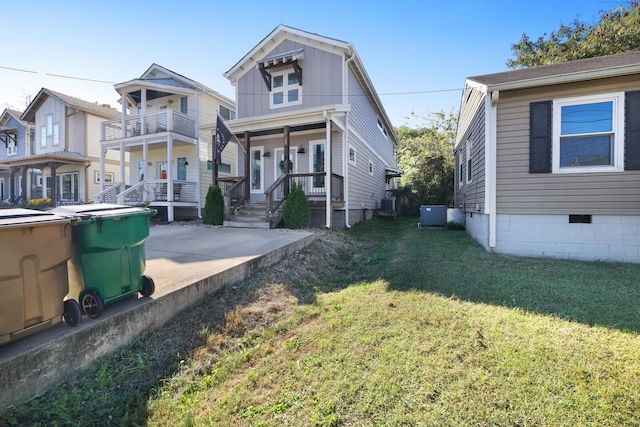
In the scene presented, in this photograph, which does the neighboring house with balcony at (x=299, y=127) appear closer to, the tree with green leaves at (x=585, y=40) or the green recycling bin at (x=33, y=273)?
the green recycling bin at (x=33, y=273)

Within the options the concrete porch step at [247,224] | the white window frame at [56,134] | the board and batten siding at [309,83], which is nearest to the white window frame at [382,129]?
the board and batten siding at [309,83]

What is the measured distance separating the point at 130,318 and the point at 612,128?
7.98 metres

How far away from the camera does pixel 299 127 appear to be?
9.97 meters

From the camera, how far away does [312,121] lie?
9000 millimetres

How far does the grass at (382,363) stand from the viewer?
1.87 metres

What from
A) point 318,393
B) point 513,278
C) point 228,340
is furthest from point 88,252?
point 513,278

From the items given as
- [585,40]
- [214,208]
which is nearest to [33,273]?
[214,208]

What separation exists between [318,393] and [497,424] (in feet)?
3.67

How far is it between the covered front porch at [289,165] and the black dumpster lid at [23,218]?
6.34 metres

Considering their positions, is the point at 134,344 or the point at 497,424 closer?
the point at 497,424

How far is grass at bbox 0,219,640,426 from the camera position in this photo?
1873 mm

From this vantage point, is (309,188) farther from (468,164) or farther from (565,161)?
(565,161)

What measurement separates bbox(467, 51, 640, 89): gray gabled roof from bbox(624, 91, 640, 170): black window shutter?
18.9 inches

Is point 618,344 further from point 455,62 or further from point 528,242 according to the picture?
point 455,62
